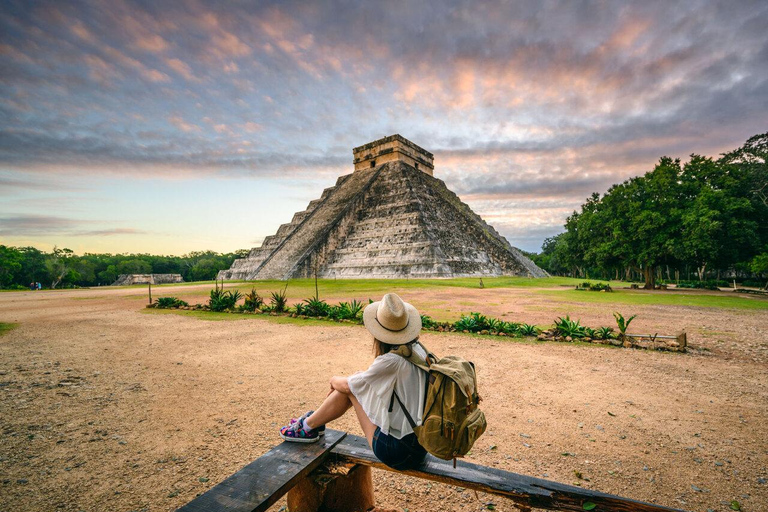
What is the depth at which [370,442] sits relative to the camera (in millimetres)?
2236

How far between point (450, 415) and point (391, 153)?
38120 millimetres

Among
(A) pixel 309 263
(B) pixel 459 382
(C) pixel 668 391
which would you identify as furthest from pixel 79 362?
(A) pixel 309 263

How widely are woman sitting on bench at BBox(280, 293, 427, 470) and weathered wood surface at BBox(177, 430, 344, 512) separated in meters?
0.40

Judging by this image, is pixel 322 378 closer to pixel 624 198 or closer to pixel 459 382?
pixel 459 382

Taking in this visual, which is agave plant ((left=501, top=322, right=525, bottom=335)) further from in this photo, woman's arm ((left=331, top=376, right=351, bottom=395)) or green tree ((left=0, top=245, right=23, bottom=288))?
green tree ((left=0, top=245, right=23, bottom=288))

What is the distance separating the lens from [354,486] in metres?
2.34

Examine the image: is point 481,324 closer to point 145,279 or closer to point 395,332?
point 395,332

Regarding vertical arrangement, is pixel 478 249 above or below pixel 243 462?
above

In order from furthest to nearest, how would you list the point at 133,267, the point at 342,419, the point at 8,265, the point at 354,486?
the point at 133,267 < the point at 8,265 < the point at 342,419 < the point at 354,486

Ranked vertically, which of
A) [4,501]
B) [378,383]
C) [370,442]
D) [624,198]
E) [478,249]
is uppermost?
[624,198]

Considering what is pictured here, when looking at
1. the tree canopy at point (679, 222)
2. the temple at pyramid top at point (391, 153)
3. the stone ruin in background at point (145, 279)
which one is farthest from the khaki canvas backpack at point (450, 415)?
the stone ruin in background at point (145, 279)

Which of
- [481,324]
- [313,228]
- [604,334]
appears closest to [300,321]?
[481,324]

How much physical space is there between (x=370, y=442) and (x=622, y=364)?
16.8 ft

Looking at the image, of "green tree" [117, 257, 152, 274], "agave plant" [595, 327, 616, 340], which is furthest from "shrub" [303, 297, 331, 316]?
"green tree" [117, 257, 152, 274]
